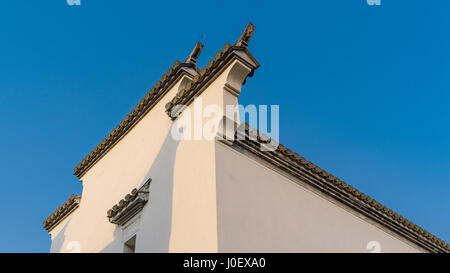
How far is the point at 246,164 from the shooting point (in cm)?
730

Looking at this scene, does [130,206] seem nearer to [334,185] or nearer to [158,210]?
[158,210]

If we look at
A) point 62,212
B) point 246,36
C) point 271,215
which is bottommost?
point 271,215

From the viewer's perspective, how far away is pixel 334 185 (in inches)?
358

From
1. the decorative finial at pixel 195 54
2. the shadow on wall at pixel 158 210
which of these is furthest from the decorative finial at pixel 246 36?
the shadow on wall at pixel 158 210

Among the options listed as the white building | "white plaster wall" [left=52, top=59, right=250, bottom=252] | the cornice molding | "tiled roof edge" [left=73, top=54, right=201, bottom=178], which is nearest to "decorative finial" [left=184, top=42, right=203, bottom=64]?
the white building

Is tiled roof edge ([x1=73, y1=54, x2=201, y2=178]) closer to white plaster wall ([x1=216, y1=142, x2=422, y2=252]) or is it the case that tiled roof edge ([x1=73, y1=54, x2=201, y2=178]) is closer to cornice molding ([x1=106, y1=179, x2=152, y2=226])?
cornice molding ([x1=106, y1=179, x2=152, y2=226])

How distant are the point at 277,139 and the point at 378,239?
3.78 meters

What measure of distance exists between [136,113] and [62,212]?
3534 mm

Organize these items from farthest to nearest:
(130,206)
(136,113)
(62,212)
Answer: (62,212) < (136,113) < (130,206)

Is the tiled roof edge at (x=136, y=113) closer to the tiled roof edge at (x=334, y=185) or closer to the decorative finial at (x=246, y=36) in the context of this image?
the decorative finial at (x=246, y=36)

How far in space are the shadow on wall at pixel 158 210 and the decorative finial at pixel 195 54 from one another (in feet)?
5.60

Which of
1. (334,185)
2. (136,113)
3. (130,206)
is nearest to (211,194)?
(130,206)

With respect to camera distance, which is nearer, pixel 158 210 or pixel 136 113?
pixel 158 210
